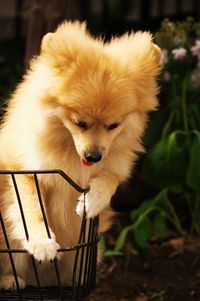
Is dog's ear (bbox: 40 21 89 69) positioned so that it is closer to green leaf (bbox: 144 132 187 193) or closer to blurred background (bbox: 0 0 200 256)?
blurred background (bbox: 0 0 200 256)

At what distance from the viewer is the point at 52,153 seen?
9.21 ft

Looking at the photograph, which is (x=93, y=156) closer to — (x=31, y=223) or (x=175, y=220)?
(x=31, y=223)

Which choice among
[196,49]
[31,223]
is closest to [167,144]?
[196,49]

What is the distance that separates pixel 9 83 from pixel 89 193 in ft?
8.96

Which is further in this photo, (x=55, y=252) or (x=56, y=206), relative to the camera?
(x=56, y=206)

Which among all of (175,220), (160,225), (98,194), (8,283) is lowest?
(175,220)

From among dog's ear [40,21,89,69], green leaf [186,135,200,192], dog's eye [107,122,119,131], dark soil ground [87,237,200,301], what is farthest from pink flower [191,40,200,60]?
dog's eye [107,122,119,131]

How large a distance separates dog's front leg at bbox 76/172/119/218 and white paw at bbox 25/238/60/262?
194mm

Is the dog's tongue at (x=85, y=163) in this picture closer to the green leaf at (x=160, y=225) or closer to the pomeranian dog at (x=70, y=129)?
the pomeranian dog at (x=70, y=129)

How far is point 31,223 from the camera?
2662mm

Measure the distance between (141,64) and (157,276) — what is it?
167 centimetres

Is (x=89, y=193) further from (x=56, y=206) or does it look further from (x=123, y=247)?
(x=123, y=247)

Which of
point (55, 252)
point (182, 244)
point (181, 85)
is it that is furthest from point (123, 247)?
point (55, 252)

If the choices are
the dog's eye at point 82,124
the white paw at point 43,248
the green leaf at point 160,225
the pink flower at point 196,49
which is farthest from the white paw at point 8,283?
the pink flower at point 196,49
